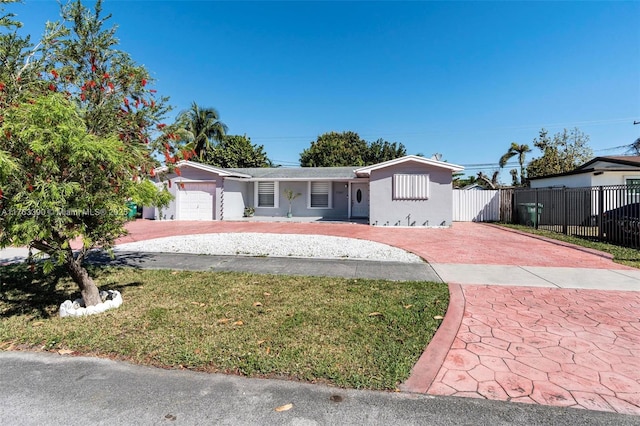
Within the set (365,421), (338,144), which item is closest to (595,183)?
(365,421)

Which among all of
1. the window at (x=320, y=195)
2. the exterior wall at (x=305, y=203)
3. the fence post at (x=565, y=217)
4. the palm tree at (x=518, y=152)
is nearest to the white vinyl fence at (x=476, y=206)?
the fence post at (x=565, y=217)

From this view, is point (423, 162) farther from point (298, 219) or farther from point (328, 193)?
point (298, 219)

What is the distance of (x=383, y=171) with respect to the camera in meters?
16.5

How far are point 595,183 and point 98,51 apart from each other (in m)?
20.7

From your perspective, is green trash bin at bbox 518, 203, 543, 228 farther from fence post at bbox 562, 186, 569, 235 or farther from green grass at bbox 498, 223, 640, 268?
green grass at bbox 498, 223, 640, 268

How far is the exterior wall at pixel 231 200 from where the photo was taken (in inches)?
778

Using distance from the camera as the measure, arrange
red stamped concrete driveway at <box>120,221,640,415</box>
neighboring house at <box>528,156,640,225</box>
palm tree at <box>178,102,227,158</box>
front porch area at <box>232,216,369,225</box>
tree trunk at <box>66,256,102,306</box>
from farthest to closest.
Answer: palm tree at <box>178,102,227,158</box> → front porch area at <box>232,216,369,225</box> → neighboring house at <box>528,156,640,225</box> → tree trunk at <box>66,256,102,306</box> → red stamped concrete driveway at <box>120,221,640,415</box>

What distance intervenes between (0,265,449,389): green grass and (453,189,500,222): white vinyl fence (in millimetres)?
15327

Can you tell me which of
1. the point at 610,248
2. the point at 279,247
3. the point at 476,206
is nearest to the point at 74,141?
the point at 279,247

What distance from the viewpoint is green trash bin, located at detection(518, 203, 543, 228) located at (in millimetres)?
15352

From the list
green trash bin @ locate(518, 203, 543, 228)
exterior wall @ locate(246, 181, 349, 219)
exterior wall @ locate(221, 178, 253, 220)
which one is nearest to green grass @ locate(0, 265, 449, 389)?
green trash bin @ locate(518, 203, 543, 228)

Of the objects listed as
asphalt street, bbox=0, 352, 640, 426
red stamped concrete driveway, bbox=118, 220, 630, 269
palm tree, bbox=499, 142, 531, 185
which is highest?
palm tree, bbox=499, 142, 531, 185

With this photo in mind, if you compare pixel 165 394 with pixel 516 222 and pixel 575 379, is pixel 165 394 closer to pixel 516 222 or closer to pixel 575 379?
pixel 575 379

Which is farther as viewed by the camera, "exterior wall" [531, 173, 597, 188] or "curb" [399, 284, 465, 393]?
"exterior wall" [531, 173, 597, 188]
